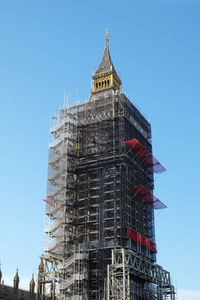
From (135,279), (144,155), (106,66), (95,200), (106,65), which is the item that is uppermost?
(106,65)

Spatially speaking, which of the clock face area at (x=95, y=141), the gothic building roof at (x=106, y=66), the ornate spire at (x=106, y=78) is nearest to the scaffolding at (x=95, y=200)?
the clock face area at (x=95, y=141)

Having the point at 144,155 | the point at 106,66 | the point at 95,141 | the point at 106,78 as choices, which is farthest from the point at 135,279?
the point at 106,66

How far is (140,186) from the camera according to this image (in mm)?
92875

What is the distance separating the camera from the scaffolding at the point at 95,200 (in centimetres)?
8631

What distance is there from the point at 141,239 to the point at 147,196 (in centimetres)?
980

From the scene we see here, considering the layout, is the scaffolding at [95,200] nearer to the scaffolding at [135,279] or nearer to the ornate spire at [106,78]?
the scaffolding at [135,279]

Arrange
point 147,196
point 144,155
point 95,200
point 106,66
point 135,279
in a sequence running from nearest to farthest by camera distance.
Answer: point 135,279 → point 95,200 → point 147,196 → point 144,155 → point 106,66

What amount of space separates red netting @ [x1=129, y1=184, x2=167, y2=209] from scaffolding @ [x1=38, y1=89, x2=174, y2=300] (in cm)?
82

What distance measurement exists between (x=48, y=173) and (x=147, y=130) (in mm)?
26902

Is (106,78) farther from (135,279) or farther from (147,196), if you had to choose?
(135,279)

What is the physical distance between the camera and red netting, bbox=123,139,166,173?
310ft

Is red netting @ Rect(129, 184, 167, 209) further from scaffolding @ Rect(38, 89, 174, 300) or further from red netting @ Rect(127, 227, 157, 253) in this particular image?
red netting @ Rect(127, 227, 157, 253)

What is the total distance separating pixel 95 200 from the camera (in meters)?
93.7

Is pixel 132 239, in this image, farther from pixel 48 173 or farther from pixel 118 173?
pixel 48 173
